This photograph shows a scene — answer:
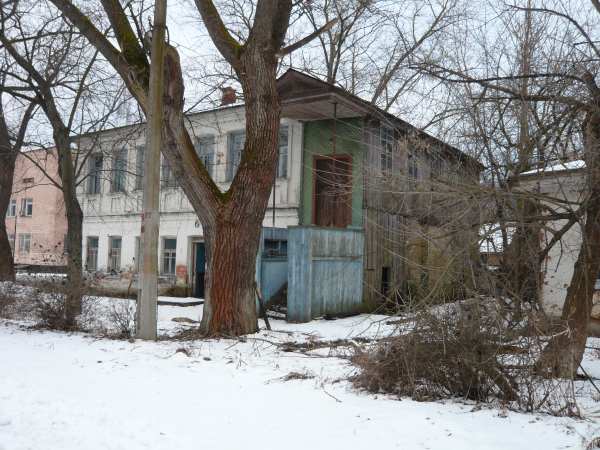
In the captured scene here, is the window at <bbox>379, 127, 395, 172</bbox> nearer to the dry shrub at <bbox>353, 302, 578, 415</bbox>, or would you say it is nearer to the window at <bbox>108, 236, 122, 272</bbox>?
the dry shrub at <bbox>353, 302, 578, 415</bbox>

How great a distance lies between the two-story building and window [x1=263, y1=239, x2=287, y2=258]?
27 millimetres

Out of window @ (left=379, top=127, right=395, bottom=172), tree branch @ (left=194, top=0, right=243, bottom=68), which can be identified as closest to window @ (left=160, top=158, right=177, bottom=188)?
window @ (left=379, top=127, right=395, bottom=172)

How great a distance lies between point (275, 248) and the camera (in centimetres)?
1627

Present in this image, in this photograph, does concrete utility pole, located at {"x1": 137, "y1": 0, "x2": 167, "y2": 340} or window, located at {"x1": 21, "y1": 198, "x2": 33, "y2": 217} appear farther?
window, located at {"x1": 21, "y1": 198, "x2": 33, "y2": 217}

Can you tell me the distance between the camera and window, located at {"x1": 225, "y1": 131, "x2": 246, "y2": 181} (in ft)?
65.4

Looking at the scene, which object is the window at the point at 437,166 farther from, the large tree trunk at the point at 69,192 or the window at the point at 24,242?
the window at the point at 24,242

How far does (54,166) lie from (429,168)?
30.4 metres

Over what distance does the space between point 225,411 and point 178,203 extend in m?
16.2

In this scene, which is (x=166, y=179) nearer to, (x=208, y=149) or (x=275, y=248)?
(x=208, y=149)

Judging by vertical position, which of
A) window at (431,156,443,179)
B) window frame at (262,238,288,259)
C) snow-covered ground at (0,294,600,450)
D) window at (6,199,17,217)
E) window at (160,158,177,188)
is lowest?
snow-covered ground at (0,294,600,450)

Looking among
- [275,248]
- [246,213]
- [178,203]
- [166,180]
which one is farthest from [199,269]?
[246,213]

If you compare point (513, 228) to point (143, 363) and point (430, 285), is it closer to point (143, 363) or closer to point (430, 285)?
point (430, 285)

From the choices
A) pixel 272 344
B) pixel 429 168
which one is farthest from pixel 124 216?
pixel 429 168

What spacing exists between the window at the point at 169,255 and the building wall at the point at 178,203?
216 millimetres
